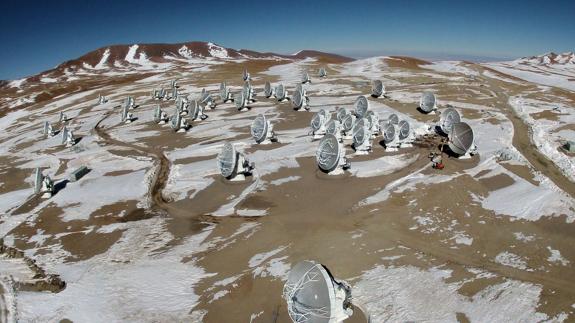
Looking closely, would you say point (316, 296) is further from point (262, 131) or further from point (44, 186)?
point (44, 186)

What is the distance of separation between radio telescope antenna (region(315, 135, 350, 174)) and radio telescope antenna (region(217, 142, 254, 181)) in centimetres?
910

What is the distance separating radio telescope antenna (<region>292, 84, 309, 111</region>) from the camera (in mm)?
77750

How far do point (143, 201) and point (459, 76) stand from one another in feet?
393

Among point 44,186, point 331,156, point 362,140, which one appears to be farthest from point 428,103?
point 44,186

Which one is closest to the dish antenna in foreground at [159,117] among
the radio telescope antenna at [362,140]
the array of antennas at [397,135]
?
the radio telescope antenna at [362,140]

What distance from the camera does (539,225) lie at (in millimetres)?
31422

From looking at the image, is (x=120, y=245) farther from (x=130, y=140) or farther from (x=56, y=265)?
(x=130, y=140)

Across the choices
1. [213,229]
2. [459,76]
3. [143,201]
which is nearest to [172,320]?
[213,229]

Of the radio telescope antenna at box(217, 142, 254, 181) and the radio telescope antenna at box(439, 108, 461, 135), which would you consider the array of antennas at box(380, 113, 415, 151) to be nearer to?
the radio telescope antenna at box(439, 108, 461, 135)

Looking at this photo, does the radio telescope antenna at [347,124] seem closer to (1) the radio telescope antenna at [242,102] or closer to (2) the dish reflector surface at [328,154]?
(2) the dish reflector surface at [328,154]

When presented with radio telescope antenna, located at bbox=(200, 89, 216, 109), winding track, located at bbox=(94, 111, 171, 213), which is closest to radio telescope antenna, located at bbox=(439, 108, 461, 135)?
winding track, located at bbox=(94, 111, 171, 213)

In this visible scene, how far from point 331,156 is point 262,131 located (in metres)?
15.9

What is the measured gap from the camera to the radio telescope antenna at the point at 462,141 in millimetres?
46125

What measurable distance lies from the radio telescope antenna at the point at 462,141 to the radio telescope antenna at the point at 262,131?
2501cm
